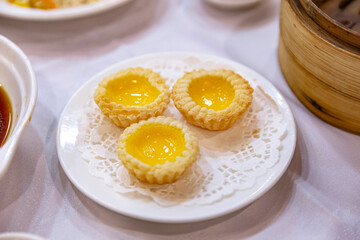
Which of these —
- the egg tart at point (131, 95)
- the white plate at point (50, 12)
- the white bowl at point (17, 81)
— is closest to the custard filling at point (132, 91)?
the egg tart at point (131, 95)

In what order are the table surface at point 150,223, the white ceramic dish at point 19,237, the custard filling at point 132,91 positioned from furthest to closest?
the custard filling at point 132,91
the table surface at point 150,223
the white ceramic dish at point 19,237

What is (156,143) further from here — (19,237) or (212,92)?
(19,237)

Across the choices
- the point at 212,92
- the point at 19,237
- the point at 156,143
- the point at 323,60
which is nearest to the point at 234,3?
the point at 212,92

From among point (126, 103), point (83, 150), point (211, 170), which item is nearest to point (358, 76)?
point (211, 170)

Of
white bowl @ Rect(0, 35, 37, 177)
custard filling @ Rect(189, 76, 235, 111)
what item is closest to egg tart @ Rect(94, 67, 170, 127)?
custard filling @ Rect(189, 76, 235, 111)

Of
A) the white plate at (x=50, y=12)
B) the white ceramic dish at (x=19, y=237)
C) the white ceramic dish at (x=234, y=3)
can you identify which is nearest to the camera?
the white ceramic dish at (x=19, y=237)

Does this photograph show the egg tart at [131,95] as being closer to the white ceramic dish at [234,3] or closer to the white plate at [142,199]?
the white plate at [142,199]
